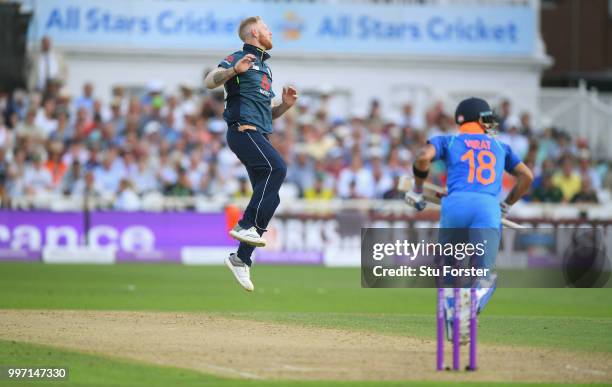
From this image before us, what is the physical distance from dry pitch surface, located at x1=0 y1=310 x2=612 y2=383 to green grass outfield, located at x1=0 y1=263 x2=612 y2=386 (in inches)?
14.9

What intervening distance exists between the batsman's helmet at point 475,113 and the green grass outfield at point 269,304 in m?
2.35

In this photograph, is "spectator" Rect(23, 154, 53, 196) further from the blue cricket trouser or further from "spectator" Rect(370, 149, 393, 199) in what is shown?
the blue cricket trouser

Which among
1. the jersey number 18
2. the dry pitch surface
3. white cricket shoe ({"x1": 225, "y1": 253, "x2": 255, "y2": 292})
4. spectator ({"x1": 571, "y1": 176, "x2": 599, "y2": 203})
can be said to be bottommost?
the dry pitch surface

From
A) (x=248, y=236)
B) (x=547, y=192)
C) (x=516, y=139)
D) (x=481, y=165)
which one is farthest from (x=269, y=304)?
(x=516, y=139)

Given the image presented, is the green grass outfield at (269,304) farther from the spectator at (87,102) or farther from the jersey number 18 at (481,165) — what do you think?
the spectator at (87,102)

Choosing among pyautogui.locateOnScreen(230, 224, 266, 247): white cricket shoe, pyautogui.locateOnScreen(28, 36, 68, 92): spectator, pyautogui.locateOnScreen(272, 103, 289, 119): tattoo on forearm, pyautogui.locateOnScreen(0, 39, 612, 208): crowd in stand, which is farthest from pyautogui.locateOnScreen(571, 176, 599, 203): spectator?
pyautogui.locateOnScreen(230, 224, 266, 247): white cricket shoe

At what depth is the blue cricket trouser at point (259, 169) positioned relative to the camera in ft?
39.8

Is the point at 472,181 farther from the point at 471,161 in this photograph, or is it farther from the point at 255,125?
the point at 255,125

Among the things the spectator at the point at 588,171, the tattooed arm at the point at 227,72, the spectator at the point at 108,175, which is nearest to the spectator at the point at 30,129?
the spectator at the point at 108,175

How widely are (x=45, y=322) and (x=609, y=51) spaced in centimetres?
2970

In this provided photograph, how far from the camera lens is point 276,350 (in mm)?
11242

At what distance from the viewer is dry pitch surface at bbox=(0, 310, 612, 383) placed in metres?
10.2

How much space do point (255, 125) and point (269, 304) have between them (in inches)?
220

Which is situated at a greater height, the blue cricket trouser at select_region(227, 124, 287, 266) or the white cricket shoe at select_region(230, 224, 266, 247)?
the blue cricket trouser at select_region(227, 124, 287, 266)
